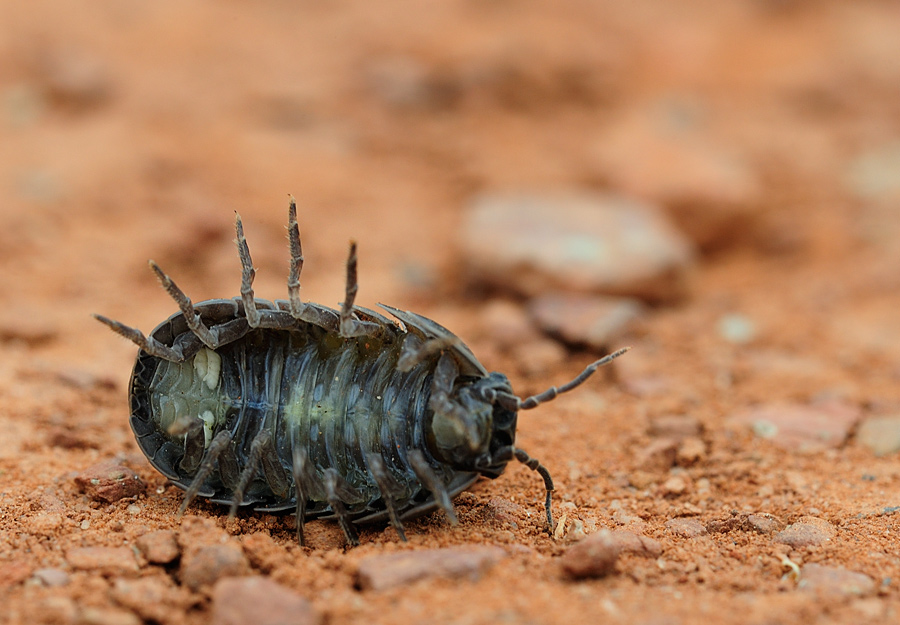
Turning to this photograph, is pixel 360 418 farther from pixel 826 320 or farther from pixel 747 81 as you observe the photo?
pixel 747 81

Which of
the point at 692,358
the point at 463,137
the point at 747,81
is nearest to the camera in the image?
the point at 692,358

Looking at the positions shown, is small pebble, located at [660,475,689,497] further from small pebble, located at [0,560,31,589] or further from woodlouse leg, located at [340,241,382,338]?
small pebble, located at [0,560,31,589]

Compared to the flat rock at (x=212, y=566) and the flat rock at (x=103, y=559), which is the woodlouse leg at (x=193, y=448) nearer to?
the flat rock at (x=103, y=559)

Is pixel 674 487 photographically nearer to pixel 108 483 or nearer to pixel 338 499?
pixel 338 499

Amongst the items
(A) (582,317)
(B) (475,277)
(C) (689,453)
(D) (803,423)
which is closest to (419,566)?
(C) (689,453)

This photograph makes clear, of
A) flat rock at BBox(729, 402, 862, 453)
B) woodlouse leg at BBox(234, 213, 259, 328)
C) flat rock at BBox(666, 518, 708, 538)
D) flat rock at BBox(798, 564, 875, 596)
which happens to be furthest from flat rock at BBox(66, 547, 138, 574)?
flat rock at BBox(729, 402, 862, 453)

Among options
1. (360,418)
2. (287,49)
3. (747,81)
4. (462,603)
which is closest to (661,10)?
(747,81)
